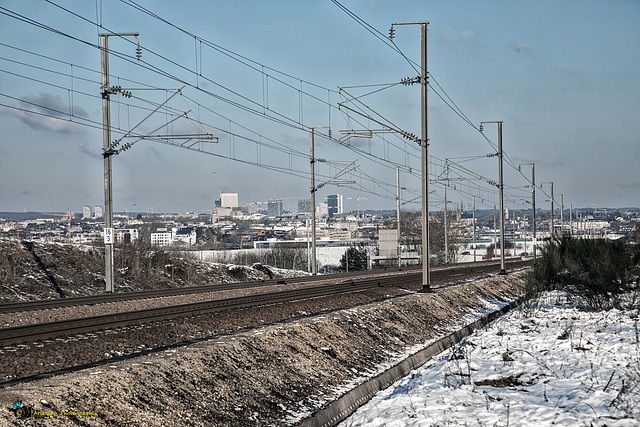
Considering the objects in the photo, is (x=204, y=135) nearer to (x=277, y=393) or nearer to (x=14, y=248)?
(x=14, y=248)

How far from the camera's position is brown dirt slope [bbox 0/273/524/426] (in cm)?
796

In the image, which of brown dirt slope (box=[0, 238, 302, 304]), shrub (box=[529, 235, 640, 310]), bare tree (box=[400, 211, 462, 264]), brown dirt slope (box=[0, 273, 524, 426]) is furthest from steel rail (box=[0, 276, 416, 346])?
bare tree (box=[400, 211, 462, 264])

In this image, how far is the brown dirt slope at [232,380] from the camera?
796 centimetres

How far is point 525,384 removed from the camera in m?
12.2

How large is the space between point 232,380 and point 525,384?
5878 millimetres

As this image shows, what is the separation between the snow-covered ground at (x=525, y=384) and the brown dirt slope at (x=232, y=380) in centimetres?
120

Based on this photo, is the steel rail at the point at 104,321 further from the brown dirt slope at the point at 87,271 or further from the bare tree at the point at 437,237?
the bare tree at the point at 437,237

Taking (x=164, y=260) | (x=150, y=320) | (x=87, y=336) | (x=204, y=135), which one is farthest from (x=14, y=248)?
(x=87, y=336)

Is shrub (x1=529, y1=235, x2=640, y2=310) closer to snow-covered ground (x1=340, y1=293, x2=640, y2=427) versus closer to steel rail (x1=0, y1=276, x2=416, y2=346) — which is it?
snow-covered ground (x1=340, y1=293, x2=640, y2=427)

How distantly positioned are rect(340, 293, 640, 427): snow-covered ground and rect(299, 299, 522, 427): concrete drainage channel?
0.19 metres

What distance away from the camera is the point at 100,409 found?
315 inches

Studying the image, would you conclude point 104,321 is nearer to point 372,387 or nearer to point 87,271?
point 372,387

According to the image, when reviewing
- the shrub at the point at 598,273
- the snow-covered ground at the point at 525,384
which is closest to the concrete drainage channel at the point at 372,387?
the snow-covered ground at the point at 525,384

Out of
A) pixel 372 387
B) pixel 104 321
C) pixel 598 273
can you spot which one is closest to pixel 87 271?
pixel 104 321
